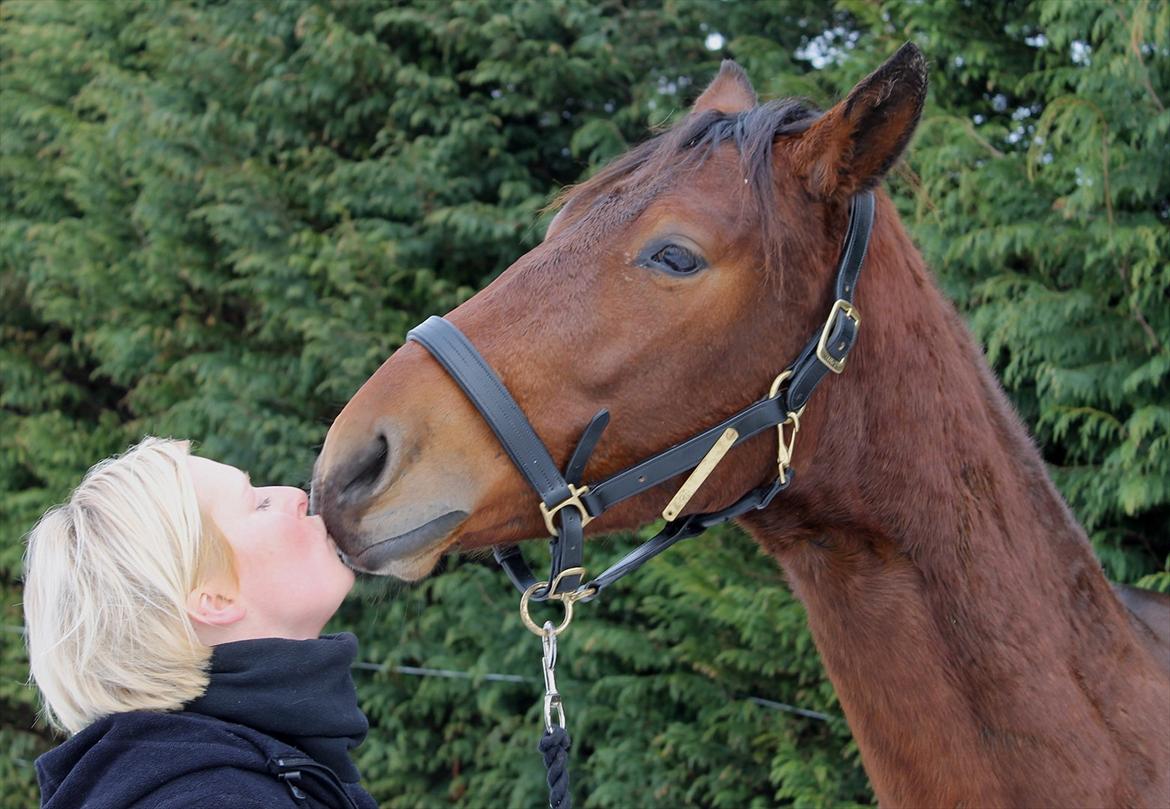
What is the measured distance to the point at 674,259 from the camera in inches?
69.5

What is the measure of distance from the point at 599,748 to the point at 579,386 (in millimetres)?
2698

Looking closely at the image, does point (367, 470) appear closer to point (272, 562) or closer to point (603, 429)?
point (272, 562)

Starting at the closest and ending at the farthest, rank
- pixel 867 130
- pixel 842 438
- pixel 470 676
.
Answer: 1. pixel 867 130
2. pixel 842 438
3. pixel 470 676

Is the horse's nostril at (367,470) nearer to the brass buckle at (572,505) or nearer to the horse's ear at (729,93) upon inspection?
the brass buckle at (572,505)

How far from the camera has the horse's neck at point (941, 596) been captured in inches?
69.2

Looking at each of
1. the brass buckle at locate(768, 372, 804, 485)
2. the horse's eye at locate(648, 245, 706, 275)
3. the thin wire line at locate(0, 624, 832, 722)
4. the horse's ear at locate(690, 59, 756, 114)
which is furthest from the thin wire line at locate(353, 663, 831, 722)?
the horse's eye at locate(648, 245, 706, 275)

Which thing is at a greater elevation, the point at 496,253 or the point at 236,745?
the point at 236,745

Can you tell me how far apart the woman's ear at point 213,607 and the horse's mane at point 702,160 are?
863 mm

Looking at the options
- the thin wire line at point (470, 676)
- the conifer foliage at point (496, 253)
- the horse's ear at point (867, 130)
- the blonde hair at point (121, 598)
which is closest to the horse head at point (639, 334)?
the horse's ear at point (867, 130)

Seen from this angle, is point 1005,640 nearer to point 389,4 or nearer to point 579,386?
point 579,386

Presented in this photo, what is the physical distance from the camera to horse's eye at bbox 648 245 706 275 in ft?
5.79

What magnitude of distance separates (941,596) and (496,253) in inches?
Result: 129

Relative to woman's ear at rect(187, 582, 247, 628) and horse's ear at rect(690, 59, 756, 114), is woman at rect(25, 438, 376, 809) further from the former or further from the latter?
Answer: horse's ear at rect(690, 59, 756, 114)

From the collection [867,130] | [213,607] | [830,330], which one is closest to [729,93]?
[867,130]
